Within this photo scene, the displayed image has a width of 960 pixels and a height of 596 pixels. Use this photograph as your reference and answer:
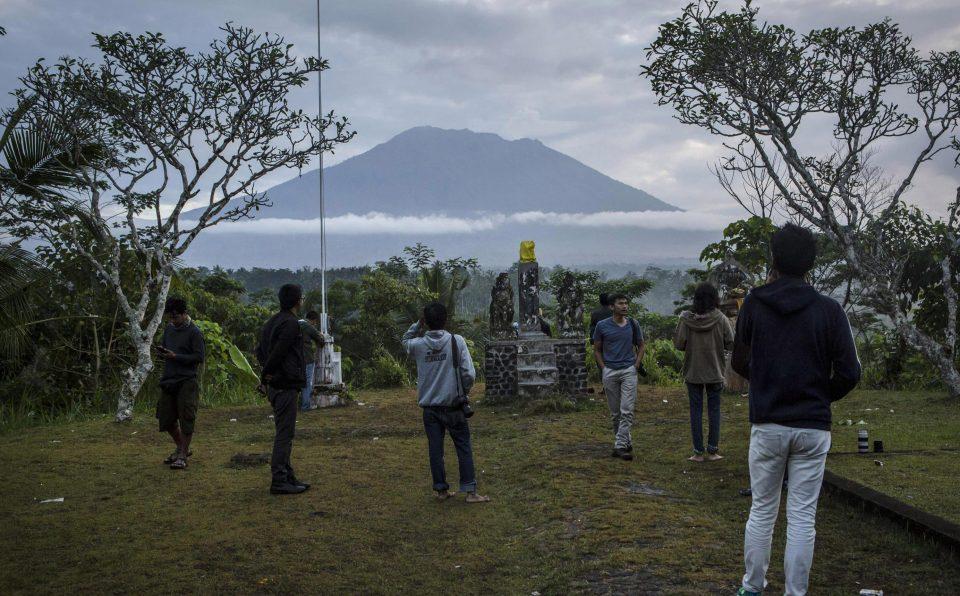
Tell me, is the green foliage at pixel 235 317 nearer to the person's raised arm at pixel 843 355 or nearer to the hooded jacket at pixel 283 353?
the hooded jacket at pixel 283 353

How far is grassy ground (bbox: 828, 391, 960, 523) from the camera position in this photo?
6.89 meters

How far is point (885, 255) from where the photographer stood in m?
17.9

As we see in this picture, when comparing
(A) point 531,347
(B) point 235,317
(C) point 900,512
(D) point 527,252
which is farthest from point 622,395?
(B) point 235,317

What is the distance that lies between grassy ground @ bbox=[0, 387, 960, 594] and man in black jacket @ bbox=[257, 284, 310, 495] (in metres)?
0.31

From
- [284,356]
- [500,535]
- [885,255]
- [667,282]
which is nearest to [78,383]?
[284,356]

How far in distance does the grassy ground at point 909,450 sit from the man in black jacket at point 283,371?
5.17m

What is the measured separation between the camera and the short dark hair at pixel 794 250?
13.6 feet

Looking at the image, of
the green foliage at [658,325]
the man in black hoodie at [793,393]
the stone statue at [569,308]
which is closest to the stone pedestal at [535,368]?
the stone statue at [569,308]

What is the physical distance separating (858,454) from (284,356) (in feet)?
19.5

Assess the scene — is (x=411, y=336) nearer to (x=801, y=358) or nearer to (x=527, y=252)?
(x=801, y=358)

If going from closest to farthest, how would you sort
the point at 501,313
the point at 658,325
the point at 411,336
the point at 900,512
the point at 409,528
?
the point at 900,512, the point at 409,528, the point at 411,336, the point at 501,313, the point at 658,325

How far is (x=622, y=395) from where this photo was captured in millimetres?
8891

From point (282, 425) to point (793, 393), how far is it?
5.00 m

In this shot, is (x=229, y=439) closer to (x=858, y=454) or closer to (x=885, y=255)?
(x=858, y=454)
